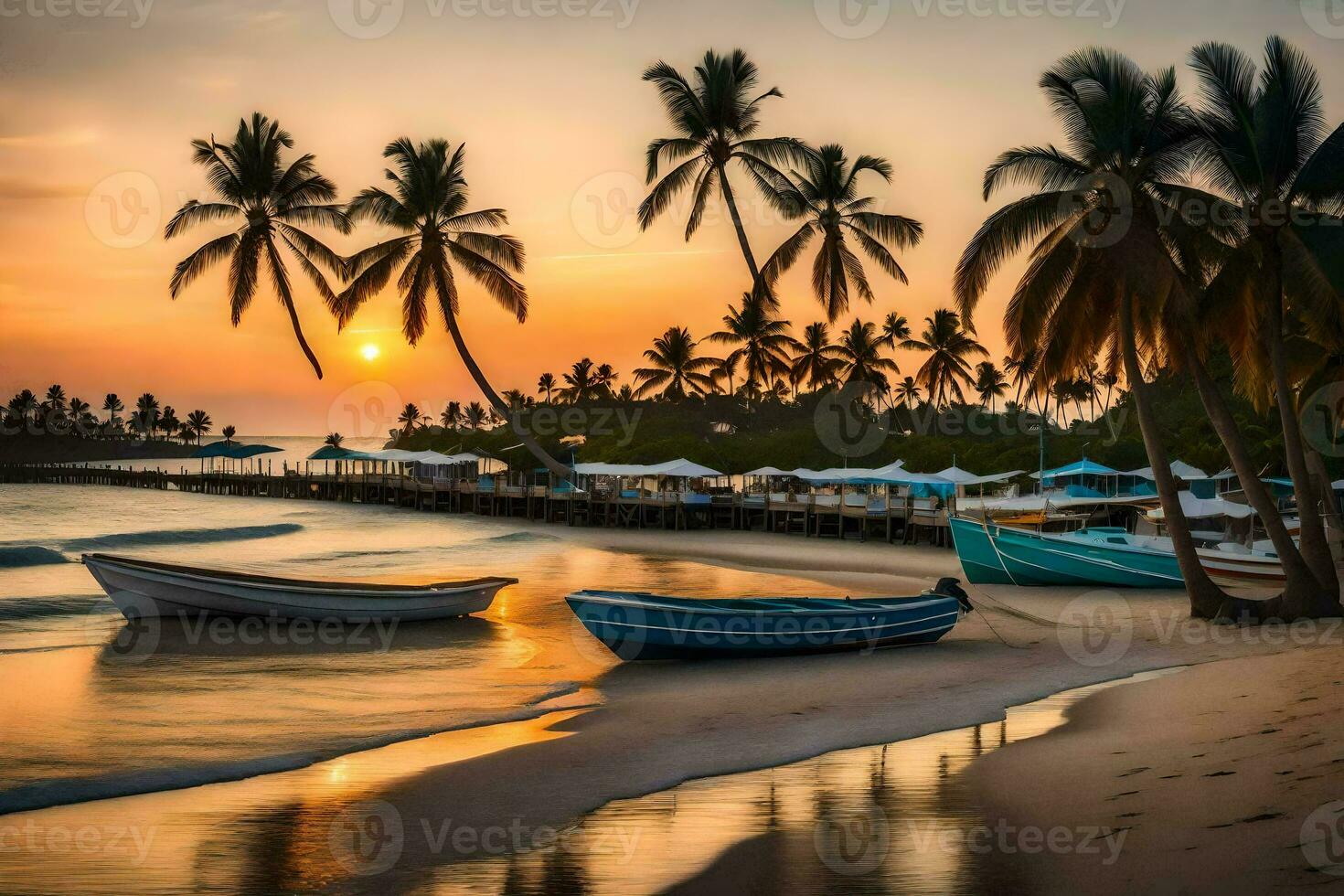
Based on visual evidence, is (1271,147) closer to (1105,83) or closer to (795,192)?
(1105,83)

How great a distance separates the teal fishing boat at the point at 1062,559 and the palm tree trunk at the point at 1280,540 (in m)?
5.47

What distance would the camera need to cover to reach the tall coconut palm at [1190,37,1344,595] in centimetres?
A: 1563

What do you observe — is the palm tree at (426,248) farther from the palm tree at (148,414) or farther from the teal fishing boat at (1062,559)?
the palm tree at (148,414)

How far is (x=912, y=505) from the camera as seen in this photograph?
39.2 meters

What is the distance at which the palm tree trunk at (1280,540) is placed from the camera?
16.5m

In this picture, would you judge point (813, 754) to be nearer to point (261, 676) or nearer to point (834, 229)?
point (261, 676)

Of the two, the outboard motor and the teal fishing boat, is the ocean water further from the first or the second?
the outboard motor

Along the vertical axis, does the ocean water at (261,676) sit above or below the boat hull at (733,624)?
below

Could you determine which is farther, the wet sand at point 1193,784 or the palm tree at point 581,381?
the palm tree at point 581,381

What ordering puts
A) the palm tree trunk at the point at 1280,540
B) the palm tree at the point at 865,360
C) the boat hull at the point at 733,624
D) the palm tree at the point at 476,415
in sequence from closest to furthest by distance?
the boat hull at the point at 733,624 < the palm tree trunk at the point at 1280,540 < the palm tree at the point at 865,360 < the palm tree at the point at 476,415

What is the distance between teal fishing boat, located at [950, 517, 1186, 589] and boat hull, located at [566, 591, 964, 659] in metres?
8.31

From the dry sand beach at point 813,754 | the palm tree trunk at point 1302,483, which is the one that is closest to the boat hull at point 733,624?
the dry sand beach at point 813,754

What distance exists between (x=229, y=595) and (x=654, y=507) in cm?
3066

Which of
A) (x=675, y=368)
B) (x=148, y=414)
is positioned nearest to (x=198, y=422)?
(x=148, y=414)
